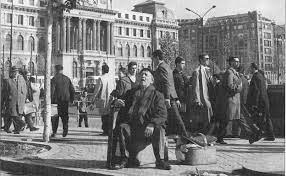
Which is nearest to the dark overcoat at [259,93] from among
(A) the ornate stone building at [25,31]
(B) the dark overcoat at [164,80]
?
(B) the dark overcoat at [164,80]

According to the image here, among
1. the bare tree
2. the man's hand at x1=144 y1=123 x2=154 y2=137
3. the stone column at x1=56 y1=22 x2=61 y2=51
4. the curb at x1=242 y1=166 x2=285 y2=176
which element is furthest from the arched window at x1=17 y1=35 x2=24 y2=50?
the curb at x1=242 y1=166 x2=285 y2=176

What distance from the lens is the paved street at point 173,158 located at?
261 inches

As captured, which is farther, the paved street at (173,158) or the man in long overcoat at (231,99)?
the man in long overcoat at (231,99)

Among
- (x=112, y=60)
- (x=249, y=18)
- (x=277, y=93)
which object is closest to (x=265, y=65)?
(x=249, y=18)

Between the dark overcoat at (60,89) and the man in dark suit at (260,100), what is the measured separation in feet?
13.6

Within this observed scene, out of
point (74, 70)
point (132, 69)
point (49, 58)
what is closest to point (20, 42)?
point (74, 70)

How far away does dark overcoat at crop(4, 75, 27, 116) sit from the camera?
1343 centimetres

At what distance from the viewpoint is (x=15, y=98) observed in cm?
1352

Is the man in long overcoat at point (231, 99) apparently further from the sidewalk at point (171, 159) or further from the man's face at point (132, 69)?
the man's face at point (132, 69)

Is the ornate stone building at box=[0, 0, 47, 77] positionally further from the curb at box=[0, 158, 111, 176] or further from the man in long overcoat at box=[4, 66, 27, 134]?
the curb at box=[0, 158, 111, 176]

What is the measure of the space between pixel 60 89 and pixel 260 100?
4494 millimetres

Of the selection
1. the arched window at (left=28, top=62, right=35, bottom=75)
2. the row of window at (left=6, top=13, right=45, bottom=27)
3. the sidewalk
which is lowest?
the sidewalk

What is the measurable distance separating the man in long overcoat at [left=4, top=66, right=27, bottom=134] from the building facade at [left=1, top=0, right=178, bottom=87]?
214ft

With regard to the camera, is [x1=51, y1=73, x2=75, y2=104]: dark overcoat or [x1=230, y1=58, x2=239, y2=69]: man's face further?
[x1=51, y1=73, x2=75, y2=104]: dark overcoat
